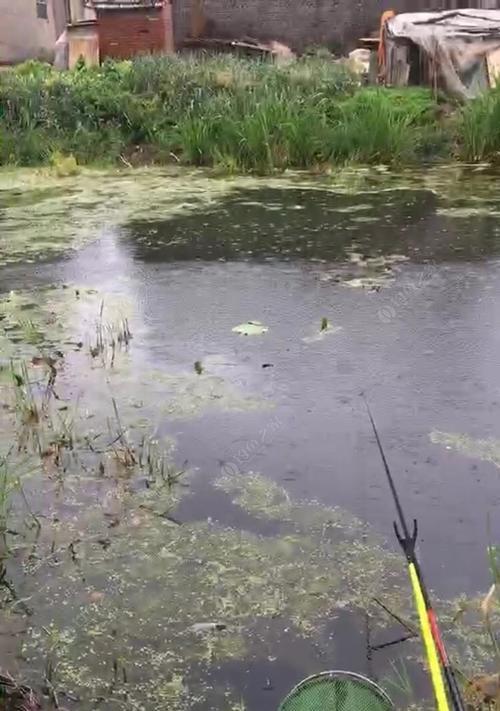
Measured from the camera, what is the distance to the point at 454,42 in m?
7.53

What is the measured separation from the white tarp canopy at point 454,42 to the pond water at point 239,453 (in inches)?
115

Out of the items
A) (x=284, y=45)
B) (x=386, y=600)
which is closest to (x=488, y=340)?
(x=386, y=600)

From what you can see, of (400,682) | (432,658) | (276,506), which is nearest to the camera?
(432,658)

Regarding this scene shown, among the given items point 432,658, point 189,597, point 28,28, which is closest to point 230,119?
point 189,597

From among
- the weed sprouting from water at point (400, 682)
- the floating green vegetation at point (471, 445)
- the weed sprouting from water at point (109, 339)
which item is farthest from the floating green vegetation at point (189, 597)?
the weed sprouting from water at point (109, 339)

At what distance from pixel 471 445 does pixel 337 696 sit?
1.24 meters

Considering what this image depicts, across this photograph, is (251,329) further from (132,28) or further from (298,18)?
(298,18)

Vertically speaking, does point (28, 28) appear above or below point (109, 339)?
above

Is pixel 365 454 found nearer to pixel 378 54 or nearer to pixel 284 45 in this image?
pixel 378 54

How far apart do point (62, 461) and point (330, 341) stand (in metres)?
1.21

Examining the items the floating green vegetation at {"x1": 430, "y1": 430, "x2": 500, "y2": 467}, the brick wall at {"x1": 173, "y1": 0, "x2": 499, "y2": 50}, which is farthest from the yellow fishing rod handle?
the brick wall at {"x1": 173, "y1": 0, "x2": 499, "y2": 50}

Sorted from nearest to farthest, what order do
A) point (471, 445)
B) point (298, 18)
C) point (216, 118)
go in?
1. point (471, 445)
2. point (216, 118)
3. point (298, 18)

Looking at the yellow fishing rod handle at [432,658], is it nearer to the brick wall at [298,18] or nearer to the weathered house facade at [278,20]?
the weathered house facade at [278,20]

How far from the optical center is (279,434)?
2.76 metres
